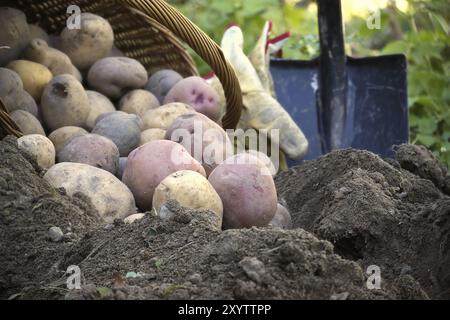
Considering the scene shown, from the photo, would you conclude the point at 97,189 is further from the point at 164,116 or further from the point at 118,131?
the point at 164,116

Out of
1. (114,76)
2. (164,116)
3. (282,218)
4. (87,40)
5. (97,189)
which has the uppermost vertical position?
(87,40)

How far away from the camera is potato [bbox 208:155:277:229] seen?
1.97 m

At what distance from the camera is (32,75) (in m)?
2.52

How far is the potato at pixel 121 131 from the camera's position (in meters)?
2.35

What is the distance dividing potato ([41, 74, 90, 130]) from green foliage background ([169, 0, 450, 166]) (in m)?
1.78

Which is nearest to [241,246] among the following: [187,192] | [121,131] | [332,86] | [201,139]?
[187,192]

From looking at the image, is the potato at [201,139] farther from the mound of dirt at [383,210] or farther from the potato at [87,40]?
the potato at [87,40]

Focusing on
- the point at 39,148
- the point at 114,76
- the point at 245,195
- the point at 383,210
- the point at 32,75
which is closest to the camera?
the point at 383,210

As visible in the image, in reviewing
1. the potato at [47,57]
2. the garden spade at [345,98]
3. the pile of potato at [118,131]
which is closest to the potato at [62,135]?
Answer: the pile of potato at [118,131]

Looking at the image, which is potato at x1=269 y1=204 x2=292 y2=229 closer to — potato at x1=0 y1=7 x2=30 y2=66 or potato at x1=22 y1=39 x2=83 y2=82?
potato at x1=22 y1=39 x2=83 y2=82

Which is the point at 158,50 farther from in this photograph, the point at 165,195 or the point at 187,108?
the point at 165,195

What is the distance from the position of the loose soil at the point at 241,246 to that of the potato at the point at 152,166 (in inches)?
6.8

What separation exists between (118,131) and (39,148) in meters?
0.32

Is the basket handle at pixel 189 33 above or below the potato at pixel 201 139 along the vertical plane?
above
